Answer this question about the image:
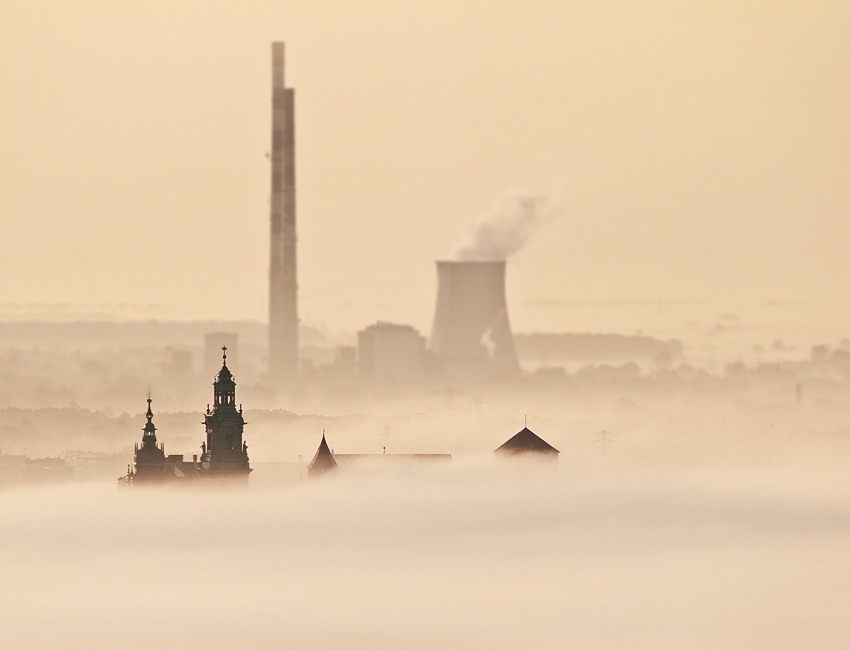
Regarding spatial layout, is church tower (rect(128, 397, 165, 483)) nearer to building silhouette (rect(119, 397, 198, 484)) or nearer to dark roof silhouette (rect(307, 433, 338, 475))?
building silhouette (rect(119, 397, 198, 484))

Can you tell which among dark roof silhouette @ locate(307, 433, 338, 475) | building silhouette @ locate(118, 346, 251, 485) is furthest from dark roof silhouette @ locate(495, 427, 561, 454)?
building silhouette @ locate(118, 346, 251, 485)

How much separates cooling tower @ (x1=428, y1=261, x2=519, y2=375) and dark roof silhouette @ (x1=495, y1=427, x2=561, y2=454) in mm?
25610

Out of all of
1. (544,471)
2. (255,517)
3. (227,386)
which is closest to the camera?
(227,386)

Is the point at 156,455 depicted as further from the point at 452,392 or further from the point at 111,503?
the point at 452,392

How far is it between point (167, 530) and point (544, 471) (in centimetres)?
3051

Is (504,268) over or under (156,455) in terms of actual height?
over

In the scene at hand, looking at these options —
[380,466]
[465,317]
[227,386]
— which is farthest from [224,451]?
[465,317]

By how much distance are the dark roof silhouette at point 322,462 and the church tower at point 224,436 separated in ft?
22.8

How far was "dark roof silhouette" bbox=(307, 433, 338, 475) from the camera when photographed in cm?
14938

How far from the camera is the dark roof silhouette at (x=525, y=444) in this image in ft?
525

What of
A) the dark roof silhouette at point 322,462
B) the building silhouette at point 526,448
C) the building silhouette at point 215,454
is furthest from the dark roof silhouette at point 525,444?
the building silhouette at point 215,454

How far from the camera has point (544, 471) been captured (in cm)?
16312

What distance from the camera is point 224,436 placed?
14312 centimetres

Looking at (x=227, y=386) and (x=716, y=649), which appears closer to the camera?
(x=716, y=649)
